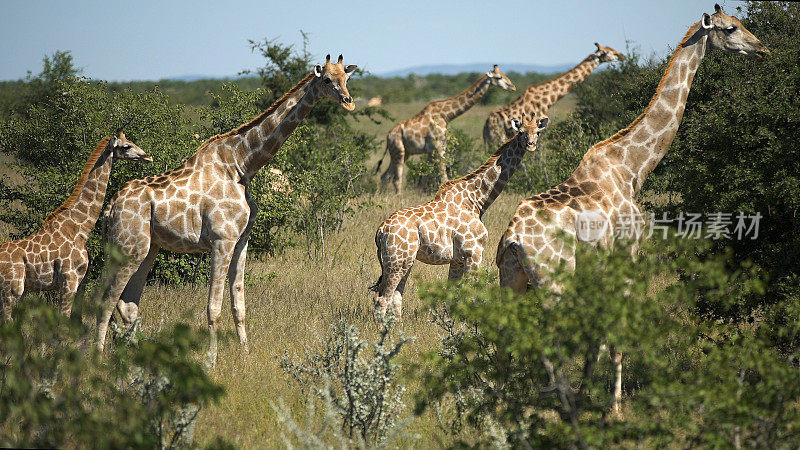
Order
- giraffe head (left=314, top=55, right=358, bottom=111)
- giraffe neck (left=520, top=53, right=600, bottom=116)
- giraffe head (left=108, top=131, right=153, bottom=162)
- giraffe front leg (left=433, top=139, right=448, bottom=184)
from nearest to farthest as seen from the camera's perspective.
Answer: giraffe head (left=314, top=55, right=358, bottom=111)
giraffe head (left=108, top=131, right=153, bottom=162)
giraffe front leg (left=433, top=139, right=448, bottom=184)
giraffe neck (left=520, top=53, right=600, bottom=116)

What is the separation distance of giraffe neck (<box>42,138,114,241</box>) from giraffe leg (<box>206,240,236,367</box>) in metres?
1.44

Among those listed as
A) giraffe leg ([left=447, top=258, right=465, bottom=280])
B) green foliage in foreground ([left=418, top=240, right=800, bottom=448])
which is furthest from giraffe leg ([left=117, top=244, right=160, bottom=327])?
green foliage in foreground ([left=418, top=240, right=800, bottom=448])

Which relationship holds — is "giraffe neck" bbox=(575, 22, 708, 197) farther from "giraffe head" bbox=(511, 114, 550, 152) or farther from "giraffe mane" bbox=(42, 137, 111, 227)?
"giraffe mane" bbox=(42, 137, 111, 227)

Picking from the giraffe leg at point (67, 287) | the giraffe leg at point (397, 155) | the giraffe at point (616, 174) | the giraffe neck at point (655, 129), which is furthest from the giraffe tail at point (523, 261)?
the giraffe leg at point (397, 155)

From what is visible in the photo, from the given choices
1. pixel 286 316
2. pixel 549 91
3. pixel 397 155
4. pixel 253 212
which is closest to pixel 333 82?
pixel 253 212

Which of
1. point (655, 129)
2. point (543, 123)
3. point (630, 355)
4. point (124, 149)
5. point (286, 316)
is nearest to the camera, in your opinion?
point (630, 355)

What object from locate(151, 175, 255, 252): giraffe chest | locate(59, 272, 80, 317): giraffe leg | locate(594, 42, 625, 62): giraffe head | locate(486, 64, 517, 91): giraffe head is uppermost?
locate(594, 42, 625, 62): giraffe head

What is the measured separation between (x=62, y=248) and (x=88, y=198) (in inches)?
25.2

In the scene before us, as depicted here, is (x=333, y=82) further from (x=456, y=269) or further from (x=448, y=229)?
(x=456, y=269)

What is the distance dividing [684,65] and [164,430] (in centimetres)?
608

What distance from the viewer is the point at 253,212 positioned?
784cm

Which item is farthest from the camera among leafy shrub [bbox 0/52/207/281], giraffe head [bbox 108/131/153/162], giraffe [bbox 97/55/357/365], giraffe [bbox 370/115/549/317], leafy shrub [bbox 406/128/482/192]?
leafy shrub [bbox 406/128/482/192]

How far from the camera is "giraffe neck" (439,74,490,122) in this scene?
54.0 ft

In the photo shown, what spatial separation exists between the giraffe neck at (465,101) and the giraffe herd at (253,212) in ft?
28.2
